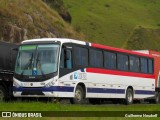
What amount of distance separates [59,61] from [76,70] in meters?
1.53

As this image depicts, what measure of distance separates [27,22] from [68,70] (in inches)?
612

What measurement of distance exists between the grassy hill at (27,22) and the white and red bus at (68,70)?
1000 cm

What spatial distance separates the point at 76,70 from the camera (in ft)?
78.1

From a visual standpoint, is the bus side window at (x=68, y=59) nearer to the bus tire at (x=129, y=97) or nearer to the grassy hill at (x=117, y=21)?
the bus tire at (x=129, y=97)

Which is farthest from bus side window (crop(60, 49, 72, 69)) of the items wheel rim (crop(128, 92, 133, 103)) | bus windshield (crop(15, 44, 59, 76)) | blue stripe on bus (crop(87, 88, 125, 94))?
wheel rim (crop(128, 92, 133, 103))

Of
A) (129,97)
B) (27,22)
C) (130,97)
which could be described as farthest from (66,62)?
(27,22)

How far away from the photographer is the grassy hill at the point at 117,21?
100375 mm

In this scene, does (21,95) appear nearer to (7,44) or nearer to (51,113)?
(7,44)

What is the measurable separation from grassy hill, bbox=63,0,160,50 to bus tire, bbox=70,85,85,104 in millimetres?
67881

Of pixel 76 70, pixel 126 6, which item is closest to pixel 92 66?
pixel 76 70

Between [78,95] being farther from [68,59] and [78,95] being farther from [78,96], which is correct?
[68,59]

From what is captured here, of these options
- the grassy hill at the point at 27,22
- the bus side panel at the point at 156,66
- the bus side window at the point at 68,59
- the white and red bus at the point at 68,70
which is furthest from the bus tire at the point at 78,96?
the bus side panel at the point at 156,66

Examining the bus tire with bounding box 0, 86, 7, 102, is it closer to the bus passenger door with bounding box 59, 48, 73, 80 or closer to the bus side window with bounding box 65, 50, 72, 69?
the bus passenger door with bounding box 59, 48, 73, 80

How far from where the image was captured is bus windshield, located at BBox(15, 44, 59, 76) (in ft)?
74.1
